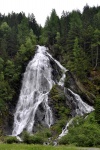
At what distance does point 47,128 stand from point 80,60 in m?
24.1

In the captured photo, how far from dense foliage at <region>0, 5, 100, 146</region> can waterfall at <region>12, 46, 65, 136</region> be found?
1699mm

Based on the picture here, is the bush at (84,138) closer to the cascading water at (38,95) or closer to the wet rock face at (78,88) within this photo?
the cascading water at (38,95)

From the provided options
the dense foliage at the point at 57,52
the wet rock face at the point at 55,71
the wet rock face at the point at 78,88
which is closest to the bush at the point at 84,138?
the dense foliage at the point at 57,52

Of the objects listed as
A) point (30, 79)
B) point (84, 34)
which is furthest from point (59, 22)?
point (30, 79)

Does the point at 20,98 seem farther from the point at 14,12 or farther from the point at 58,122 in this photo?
the point at 14,12

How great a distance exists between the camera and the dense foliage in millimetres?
59588

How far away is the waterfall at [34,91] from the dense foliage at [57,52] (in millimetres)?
1699

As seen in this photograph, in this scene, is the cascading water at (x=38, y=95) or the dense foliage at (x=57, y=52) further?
the dense foliage at (x=57, y=52)

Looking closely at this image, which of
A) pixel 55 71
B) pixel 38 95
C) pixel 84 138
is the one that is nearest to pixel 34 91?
pixel 38 95

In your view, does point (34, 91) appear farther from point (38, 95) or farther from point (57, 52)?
point (57, 52)

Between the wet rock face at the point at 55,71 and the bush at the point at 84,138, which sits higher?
the wet rock face at the point at 55,71

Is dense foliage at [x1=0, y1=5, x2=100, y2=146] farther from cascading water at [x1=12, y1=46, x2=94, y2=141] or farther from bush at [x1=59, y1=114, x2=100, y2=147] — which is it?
bush at [x1=59, y1=114, x2=100, y2=147]

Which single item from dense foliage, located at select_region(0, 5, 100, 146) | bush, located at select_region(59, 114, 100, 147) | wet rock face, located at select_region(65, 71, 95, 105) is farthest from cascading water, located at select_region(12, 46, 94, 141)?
bush, located at select_region(59, 114, 100, 147)

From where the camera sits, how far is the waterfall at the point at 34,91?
51247 mm
